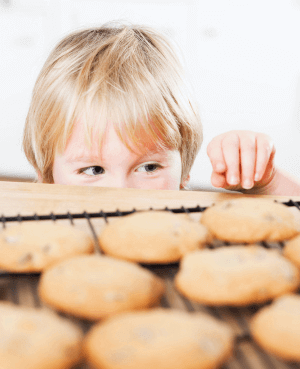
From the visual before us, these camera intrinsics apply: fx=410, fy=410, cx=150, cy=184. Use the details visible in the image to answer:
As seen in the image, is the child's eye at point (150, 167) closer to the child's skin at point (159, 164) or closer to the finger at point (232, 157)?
the child's skin at point (159, 164)

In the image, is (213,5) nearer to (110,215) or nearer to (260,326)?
(110,215)

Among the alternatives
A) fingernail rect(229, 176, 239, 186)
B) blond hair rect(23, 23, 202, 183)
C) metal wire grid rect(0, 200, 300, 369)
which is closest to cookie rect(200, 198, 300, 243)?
metal wire grid rect(0, 200, 300, 369)

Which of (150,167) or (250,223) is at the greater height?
(250,223)

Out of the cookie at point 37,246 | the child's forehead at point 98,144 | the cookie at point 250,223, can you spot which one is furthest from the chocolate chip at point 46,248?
the child's forehead at point 98,144

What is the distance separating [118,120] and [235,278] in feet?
2.32

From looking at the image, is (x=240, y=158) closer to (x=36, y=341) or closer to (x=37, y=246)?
(x=37, y=246)

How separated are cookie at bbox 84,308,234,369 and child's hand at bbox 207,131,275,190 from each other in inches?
19.8

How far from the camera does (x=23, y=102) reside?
3051 mm

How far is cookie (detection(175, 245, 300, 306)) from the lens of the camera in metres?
0.40

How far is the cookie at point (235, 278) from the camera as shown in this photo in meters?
A: 0.40

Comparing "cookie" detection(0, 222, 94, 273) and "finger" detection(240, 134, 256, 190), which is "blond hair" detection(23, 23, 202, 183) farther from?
"cookie" detection(0, 222, 94, 273)

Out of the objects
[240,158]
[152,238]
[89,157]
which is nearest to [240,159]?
[240,158]

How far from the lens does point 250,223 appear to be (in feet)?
1.74

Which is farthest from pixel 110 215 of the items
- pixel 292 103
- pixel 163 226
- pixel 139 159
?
pixel 292 103
